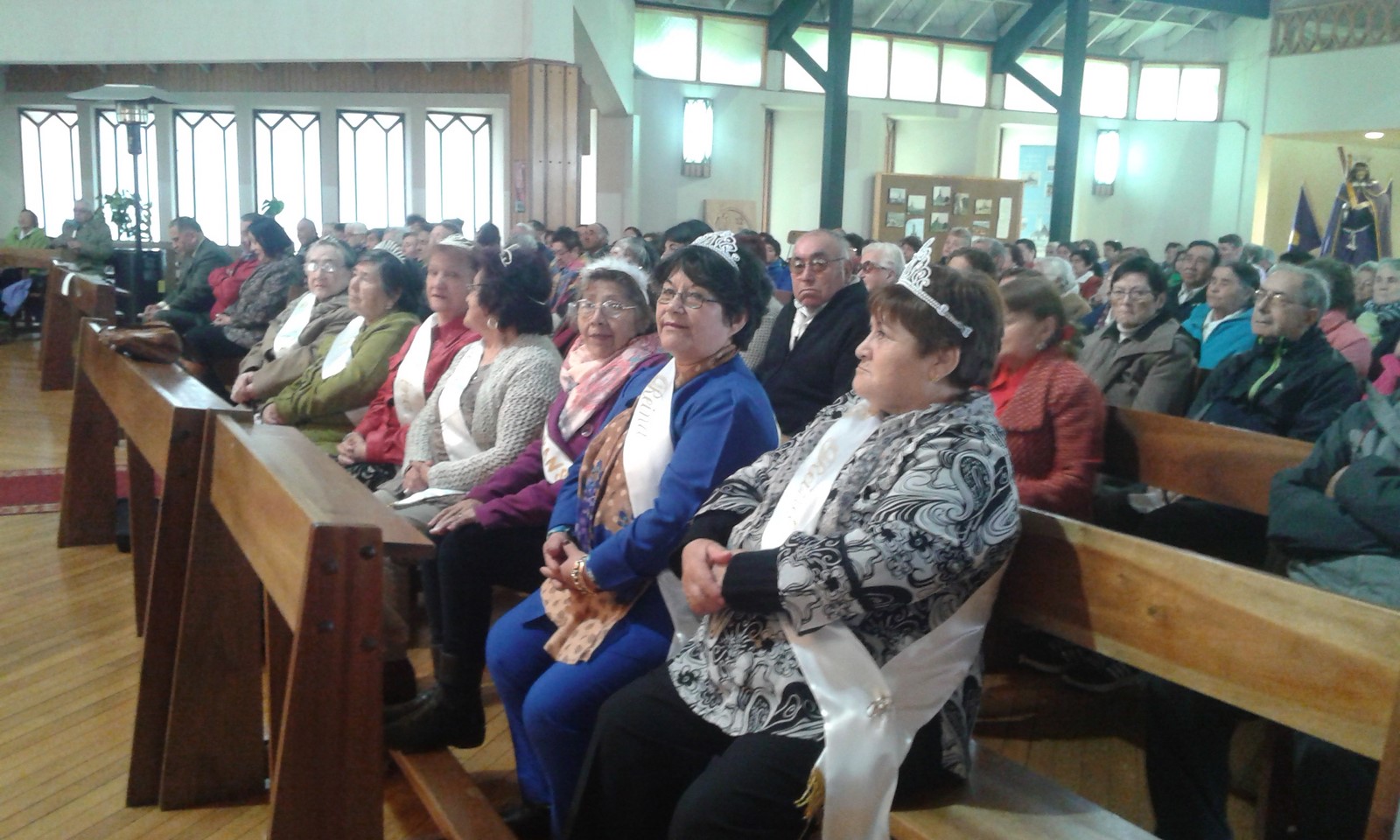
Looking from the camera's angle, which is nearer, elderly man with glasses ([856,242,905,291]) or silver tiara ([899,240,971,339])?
silver tiara ([899,240,971,339])

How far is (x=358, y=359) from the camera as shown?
364cm

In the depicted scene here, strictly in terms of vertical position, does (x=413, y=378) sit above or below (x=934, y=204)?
below

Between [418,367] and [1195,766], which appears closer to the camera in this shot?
[1195,766]

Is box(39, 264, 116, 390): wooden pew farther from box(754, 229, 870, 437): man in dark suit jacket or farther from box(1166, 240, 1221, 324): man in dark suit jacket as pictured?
box(1166, 240, 1221, 324): man in dark suit jacket

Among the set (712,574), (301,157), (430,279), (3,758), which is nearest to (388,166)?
(301,157)

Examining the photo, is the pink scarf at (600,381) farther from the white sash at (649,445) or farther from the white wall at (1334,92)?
the white wall at (1334,92)

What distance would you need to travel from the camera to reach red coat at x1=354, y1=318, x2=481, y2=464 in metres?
3.27

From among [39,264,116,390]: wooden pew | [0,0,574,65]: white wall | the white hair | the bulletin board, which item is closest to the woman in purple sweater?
the white hair

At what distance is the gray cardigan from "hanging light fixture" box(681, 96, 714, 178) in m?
12.3

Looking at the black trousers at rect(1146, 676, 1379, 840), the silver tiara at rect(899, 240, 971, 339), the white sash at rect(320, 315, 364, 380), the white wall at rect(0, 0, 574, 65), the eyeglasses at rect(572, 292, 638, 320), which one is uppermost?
the white wall at rect(0, 0, 574, 65)

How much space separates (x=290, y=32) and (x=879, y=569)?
10.3 metres

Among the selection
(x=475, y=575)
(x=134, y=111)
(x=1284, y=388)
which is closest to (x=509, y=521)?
(x=475, y=575)

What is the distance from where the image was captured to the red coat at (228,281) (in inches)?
259

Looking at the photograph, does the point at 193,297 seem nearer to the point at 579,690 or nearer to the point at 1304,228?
the point at 579,690
